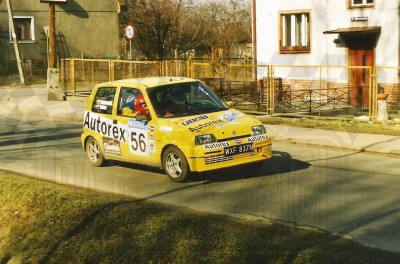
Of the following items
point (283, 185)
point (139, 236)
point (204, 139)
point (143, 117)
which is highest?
point (143, 117)

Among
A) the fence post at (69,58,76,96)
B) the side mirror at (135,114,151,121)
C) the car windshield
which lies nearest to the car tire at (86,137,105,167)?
the side mirror at (135,114,151,121)

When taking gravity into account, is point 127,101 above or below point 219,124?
above

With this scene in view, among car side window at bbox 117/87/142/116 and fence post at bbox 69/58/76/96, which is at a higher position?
fence post at bbox 69/58/76/96

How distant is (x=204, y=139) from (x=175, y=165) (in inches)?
29.0

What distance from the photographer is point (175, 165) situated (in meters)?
10.1

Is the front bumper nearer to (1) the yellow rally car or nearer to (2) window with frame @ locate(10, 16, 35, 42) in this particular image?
(1) the yellow rally car

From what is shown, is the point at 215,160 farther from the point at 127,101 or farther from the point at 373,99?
the point at 373,99

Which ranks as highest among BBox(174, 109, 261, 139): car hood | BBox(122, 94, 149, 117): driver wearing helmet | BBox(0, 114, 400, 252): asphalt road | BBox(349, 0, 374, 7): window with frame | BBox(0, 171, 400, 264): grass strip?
BBox(349, 0, 374, 7): window with frame

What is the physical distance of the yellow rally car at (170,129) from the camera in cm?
974

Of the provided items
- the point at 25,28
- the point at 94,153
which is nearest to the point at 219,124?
the point at 94,153

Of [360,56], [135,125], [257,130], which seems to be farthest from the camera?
[360,56]

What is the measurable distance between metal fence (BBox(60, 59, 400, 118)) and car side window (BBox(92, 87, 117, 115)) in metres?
7.99

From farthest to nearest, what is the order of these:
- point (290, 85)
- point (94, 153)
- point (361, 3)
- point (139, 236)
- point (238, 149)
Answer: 1. point (290, 85)
2. point (361, 3)
3. point (94, 153)
4. point (238, 149)
5. point (139, 236)

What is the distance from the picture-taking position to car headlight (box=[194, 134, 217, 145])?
967 cm
